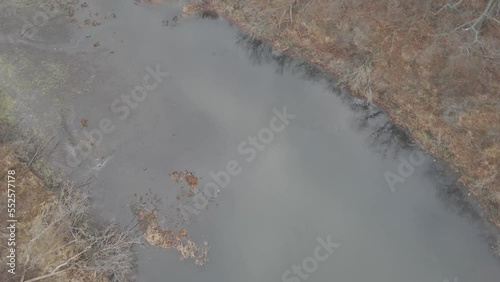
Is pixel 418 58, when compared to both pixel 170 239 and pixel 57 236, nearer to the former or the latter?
pixel 170 239

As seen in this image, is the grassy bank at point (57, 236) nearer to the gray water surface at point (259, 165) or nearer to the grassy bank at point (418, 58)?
the gray water surface at point (259, 165)

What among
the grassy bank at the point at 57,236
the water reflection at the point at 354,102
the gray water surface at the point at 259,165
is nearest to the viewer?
the grassy bank at the point at 57,236

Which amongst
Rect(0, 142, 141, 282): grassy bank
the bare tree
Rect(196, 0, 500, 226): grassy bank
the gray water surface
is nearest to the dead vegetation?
the gray water surface

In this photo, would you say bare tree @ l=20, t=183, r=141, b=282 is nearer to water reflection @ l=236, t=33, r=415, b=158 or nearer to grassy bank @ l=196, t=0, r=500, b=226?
water reflection @ l=236, t=33, r=415, b=158

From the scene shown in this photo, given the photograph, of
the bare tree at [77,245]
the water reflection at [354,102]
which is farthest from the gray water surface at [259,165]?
the bare tree at [77,245]

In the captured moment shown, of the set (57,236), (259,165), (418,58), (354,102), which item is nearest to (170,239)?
(57,236)

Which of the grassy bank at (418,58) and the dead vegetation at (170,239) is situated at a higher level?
the grassy bank at (418,58)
